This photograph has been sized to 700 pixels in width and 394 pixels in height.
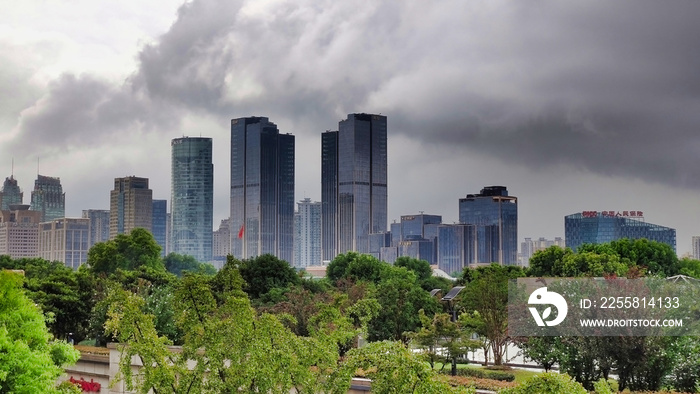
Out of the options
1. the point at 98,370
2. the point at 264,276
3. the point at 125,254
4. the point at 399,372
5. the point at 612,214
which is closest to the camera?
the point at 399,372

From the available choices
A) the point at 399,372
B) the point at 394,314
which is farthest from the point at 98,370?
the point at 399,372

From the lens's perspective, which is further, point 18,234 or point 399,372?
point 18,234

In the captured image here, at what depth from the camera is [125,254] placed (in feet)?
211

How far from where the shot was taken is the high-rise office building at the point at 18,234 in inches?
7559

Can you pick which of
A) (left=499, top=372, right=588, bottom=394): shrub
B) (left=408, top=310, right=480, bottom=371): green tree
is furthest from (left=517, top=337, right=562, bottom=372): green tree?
(left=499, top=372, right=588, bottom=394): shrub

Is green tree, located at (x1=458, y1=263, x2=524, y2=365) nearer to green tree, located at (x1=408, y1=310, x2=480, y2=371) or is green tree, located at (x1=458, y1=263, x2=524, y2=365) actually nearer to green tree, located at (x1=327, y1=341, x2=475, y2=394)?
green tree, located at (x1=408, y1=310, x2=480, y2=371)

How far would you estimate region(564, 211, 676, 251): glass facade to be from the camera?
15725 centimetres

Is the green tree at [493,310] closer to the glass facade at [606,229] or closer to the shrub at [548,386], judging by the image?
the shrub at [548,386]

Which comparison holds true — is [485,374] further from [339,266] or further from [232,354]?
[339,266]

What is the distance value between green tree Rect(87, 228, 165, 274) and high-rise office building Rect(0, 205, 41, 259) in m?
136

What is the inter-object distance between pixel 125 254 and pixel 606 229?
401 ft

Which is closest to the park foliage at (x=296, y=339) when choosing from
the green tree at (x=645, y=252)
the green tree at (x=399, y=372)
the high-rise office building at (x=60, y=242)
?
the green tree at (x=399, y=372)

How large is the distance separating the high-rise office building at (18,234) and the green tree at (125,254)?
5350 inches

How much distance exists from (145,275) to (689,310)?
26555 mm
